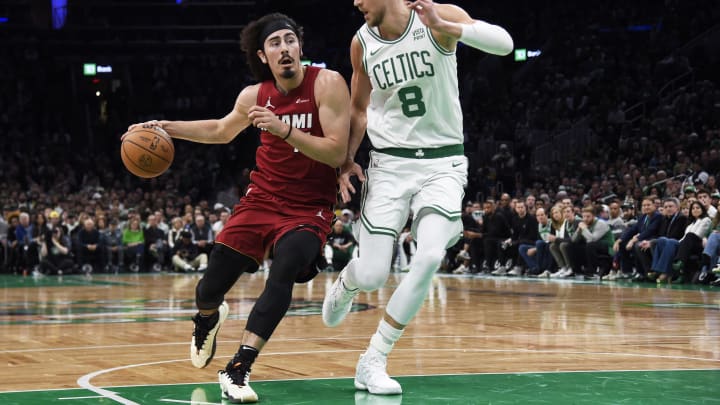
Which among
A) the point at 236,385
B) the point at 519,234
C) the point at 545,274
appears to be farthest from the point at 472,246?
the point at 236,385

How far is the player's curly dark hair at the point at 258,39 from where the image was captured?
5.16 meters

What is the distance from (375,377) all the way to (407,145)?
1240 mm

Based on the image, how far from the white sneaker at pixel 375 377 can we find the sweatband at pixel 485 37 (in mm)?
1626

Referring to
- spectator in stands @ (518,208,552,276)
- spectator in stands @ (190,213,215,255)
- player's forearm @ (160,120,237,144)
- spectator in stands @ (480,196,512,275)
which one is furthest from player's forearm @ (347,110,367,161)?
spectator in stands @ (190,213,215,255)

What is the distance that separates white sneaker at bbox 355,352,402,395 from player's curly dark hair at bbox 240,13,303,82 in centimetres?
160

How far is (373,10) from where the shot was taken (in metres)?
5.29

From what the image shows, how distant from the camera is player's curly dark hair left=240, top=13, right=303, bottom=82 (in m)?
5.16

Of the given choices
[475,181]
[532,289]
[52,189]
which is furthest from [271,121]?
[52,189]

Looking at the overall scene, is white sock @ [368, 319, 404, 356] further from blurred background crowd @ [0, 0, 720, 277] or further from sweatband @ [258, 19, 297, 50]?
blurred background crowd @ [0, 0, 720, 277]

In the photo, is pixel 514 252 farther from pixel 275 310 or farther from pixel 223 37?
pixel 223 37

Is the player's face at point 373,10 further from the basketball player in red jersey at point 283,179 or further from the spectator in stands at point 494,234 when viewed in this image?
the spectator in stands at point 494,234

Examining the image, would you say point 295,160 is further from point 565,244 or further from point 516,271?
point 516,271

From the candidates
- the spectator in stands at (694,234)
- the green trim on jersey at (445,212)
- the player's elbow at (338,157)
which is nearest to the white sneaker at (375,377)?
the green trim on jersey at (445,212)

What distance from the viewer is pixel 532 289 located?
542 inches
